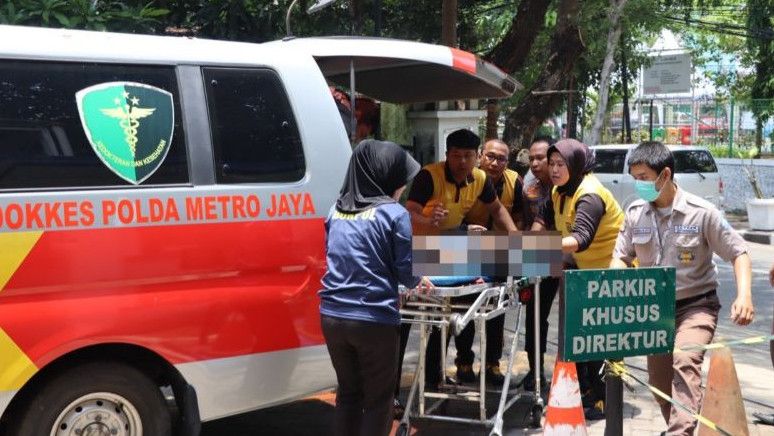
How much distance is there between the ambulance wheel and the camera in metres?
3.34

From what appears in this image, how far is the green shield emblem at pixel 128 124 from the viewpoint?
11.3 feet

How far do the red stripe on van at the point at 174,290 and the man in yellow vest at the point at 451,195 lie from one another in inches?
47.6

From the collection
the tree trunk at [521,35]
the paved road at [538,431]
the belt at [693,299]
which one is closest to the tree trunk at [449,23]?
the tree trunk at [521,35]

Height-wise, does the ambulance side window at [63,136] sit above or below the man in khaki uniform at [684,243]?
above

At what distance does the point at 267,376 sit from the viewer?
3895 mm

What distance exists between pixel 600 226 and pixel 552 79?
6482 millimetres

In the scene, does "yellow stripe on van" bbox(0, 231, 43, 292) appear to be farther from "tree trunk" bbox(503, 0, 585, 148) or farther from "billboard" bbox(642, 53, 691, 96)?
"billboard" bbox(642, 53, 691, 96)

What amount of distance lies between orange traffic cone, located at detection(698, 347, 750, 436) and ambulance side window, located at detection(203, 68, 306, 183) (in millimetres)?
2097

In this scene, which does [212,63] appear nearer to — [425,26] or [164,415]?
[164,415]

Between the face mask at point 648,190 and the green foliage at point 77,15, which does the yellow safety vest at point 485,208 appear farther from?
the green foliage at point 77,15

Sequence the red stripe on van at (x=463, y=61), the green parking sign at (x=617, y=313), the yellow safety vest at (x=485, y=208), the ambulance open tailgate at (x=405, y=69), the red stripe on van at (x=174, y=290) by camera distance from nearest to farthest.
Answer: the green parking sign at (x=617, y=313), the red stripe on van at (x=174, y=290), the ambulance open tailgate at (x=405, y=69), the red stripe on van at (x=463, y=61), the yellow safety vest at (x=485, y=208)

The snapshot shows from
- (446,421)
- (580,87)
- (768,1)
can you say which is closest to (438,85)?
(446,421)

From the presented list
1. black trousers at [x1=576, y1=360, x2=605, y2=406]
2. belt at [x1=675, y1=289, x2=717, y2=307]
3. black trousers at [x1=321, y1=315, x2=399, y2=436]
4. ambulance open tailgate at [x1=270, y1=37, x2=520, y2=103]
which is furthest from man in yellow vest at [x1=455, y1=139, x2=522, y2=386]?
black trousers at [x1=321, y1=315, x2=399, y2=436]

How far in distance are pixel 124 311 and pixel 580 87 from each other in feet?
69.7
